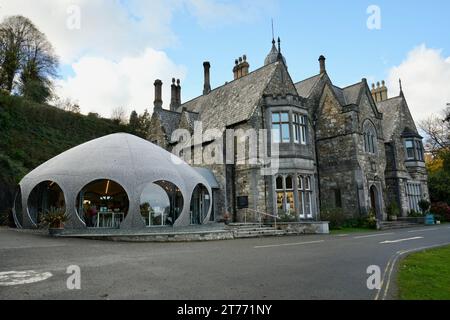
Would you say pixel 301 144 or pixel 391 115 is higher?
pixel 391 115

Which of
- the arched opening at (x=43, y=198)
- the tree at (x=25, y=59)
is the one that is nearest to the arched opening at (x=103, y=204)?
the arched opening at (x=43, y=198)

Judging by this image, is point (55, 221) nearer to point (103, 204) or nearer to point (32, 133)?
point (103, 204)

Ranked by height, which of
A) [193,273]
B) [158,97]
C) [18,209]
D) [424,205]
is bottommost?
[193,273]

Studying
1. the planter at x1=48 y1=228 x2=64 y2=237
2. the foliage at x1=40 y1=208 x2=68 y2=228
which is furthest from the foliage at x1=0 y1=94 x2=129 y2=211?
the planter at x1=48 y1=228 x2=64 y2=237

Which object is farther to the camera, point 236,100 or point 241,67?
point 241,67

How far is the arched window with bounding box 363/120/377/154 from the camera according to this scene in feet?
87.8

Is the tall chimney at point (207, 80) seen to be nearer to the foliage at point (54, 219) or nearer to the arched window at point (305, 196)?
the arched window at point (305, 196)

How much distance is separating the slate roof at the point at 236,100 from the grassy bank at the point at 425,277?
47.8 feet

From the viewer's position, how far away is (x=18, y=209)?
18.2m

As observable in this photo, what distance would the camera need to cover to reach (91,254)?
9195 millimetres

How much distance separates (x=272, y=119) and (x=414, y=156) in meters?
17.6

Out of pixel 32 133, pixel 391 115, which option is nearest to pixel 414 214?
pixel 391 115

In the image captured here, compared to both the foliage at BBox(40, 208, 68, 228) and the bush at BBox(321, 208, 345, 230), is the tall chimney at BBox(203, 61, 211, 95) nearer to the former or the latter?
the bush at BBox(321, 208, 345, 230)

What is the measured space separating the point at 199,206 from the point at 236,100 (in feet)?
29.6
